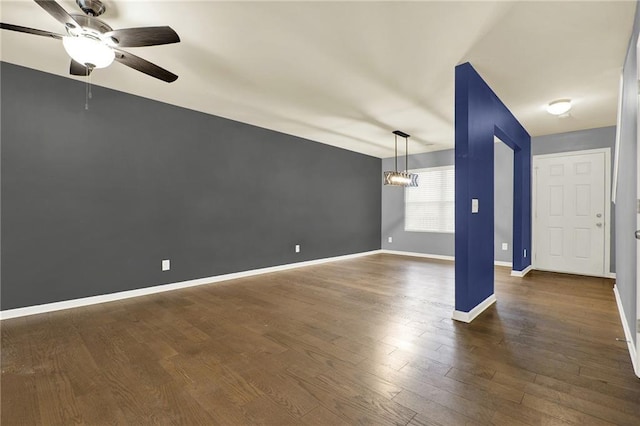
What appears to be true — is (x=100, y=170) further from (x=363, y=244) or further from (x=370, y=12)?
(x=363, y=244)

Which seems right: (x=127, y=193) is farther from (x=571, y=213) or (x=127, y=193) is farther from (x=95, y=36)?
(x=571, y=213)

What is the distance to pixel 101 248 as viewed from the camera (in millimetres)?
3434

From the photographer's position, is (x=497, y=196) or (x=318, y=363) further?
(x=497, y=196)

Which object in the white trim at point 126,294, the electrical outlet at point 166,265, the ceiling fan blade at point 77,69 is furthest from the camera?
the electrical outlet at point 166,265

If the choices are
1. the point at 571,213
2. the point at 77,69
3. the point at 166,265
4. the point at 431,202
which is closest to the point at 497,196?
the point at 571,213

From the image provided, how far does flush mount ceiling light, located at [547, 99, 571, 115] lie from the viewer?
369 centimetres

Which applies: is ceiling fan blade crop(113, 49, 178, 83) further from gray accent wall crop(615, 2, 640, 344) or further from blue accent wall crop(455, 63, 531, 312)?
gray accent wall crop(615, 2, 640, 344)

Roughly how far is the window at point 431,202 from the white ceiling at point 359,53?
99.0 inches

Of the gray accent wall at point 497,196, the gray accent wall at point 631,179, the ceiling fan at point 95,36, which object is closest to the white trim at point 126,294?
the ceiling fan at point 95,36

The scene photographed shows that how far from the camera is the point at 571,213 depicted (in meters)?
5.02

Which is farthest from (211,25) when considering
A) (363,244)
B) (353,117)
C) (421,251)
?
(421,251)

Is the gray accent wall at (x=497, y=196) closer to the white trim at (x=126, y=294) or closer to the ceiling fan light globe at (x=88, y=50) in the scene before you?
the white trim at (x=126, y=294)

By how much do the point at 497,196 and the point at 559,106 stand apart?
247 centimetres

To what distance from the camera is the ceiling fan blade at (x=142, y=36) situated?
1911 mm
